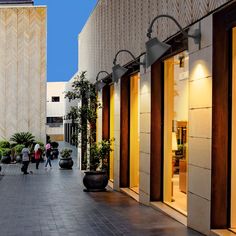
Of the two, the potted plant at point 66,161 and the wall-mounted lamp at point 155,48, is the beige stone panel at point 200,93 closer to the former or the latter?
the wall-mounted lamp at point 155,48

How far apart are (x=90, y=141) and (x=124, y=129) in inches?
90.1

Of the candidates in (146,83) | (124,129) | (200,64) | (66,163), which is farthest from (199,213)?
(66,163)

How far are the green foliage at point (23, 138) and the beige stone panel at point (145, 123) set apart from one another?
22.9 metres

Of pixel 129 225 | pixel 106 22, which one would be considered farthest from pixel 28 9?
pixel 129 225

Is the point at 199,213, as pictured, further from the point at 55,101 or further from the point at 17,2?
the point at 55,101

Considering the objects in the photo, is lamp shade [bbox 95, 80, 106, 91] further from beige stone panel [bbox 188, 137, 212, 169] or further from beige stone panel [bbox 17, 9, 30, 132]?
beige stone panel [bbox 17, 9, 30, 132]

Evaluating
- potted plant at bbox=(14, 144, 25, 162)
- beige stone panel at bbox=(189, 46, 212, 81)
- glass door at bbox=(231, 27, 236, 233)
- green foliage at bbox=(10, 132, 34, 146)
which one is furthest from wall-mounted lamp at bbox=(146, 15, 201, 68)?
green foliage at bbox=(10, 132, 34, 146)

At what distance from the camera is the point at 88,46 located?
27891 mm

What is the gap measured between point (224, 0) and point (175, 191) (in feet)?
20.5

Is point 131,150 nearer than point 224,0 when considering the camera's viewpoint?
No

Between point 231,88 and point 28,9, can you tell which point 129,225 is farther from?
point 28,9

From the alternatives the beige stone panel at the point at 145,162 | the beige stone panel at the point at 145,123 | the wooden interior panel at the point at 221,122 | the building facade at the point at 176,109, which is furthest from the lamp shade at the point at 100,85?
the wooden interior panel at the point at 221,122

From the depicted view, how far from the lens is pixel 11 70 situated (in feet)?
127

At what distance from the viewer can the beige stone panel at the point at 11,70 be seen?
126ft
